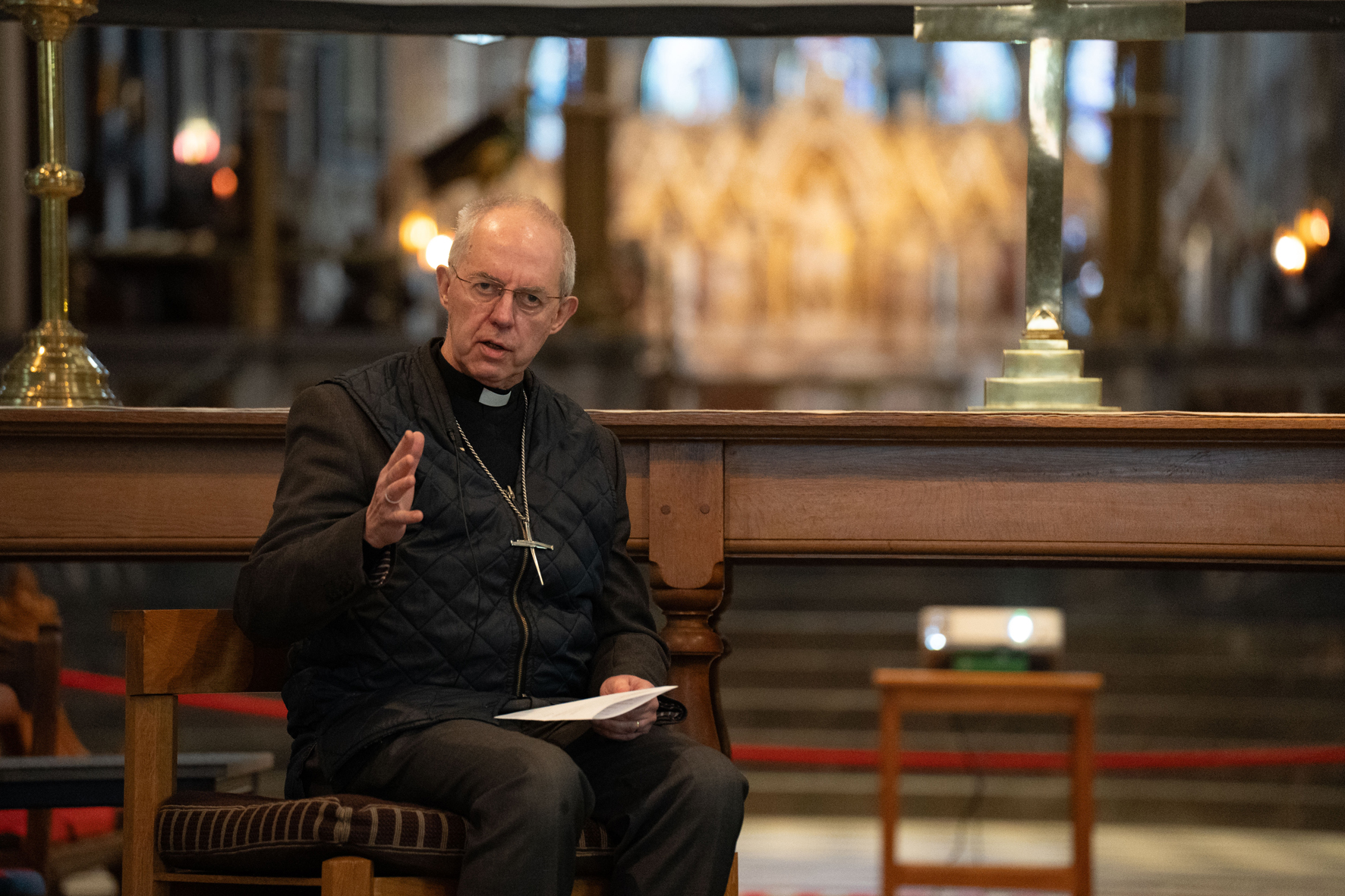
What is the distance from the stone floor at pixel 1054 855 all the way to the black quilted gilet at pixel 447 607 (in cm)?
230

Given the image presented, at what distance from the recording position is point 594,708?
1.88 meters

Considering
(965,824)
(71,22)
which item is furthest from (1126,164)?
(71,22)

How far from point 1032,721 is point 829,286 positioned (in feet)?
24.1

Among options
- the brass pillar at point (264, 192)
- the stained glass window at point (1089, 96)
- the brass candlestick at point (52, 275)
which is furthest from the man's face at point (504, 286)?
the stained glass window at point (1089, 96)

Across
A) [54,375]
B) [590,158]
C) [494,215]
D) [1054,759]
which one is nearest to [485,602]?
[494,215]

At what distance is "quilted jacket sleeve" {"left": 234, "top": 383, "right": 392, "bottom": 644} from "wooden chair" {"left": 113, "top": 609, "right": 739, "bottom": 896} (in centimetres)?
6

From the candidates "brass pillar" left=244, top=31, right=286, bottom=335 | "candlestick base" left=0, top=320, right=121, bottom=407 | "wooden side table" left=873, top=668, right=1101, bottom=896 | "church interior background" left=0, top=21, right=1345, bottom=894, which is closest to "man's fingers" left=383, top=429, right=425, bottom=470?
"candlestick base" left=0, top=320, right=121, bottom=407

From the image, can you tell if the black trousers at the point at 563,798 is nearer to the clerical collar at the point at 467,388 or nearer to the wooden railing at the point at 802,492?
the wooden railing at the point at 802,492

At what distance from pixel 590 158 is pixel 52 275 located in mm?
7114

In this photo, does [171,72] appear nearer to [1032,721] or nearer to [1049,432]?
[1032,721]

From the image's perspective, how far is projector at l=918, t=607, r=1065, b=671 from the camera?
413 centimetres

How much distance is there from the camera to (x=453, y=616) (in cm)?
201

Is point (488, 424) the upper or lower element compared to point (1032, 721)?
upper

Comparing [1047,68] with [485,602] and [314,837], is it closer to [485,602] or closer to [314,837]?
[485,602]
